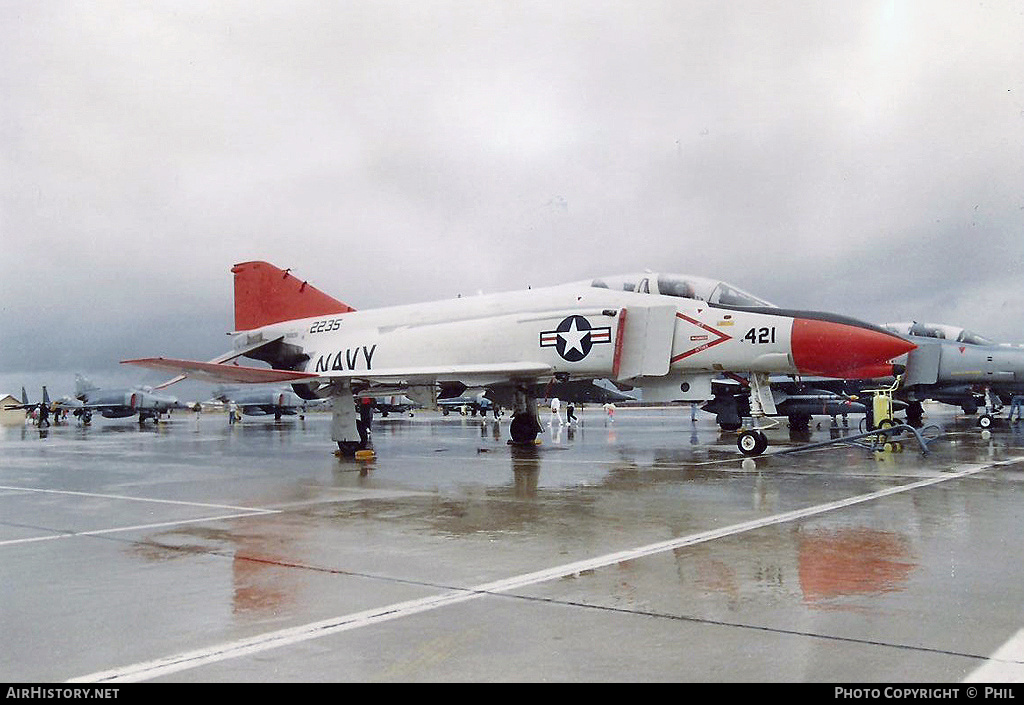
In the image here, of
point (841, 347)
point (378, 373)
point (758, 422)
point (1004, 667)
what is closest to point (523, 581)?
point (1004, 667)

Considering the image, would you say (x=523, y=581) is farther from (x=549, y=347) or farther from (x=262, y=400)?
(x=262, y=400)

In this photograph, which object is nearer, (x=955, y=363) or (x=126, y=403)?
(x=955, y=363)

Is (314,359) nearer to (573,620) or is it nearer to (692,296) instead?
(692,296)

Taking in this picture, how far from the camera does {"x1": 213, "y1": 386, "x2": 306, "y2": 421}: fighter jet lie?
4878cm

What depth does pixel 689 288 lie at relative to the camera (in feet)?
45.2

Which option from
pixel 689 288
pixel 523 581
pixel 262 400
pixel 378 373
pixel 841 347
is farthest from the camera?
pixel 262 400

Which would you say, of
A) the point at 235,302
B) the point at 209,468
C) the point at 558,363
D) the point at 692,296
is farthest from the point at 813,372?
the point at 235,302

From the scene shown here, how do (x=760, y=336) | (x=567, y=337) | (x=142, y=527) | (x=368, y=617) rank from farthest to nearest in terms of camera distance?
(x=567, y=337)
(x=760, y=336)
(x=142, y=527)
(x=368, y=617)

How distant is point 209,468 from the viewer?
13.1m

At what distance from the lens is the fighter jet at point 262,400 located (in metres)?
48.8

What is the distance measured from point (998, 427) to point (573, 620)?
82.3ft

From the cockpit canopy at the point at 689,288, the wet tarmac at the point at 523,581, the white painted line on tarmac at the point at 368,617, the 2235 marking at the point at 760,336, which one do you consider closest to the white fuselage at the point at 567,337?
the 2235 marking at the point at 760,336

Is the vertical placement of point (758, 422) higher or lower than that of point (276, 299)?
lower

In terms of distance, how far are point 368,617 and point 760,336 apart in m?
10.3
